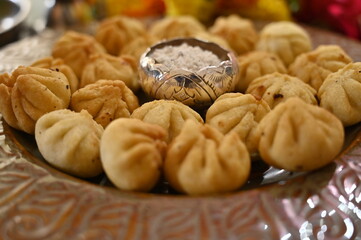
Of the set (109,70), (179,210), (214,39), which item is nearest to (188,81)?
(109,70)

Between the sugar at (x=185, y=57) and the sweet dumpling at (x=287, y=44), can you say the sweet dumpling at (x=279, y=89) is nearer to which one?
the sugar at (x=185, y=57)

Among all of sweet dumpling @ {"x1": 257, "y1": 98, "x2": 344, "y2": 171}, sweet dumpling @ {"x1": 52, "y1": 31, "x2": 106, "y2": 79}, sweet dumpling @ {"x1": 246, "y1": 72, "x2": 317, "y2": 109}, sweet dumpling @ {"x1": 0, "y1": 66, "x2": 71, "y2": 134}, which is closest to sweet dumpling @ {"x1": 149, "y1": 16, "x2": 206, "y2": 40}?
sweet dumpling @ {"x1": 52, "y1": 31, "x2": 106, "y2": 79}

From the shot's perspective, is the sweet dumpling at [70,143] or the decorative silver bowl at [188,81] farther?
the decorative silver bowl at [188,81]

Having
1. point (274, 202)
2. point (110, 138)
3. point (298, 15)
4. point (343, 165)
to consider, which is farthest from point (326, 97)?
point (298, 15)

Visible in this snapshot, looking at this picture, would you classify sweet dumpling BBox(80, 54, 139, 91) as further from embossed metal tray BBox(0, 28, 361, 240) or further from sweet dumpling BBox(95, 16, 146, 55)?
embossed metal tray BBox(0, 28, 361, 240)

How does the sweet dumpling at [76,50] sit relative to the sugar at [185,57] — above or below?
below

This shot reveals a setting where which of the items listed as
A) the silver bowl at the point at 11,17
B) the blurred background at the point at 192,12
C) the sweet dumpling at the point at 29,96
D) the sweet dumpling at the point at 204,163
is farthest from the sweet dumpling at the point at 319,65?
the silver bowl at the point at 11,17
